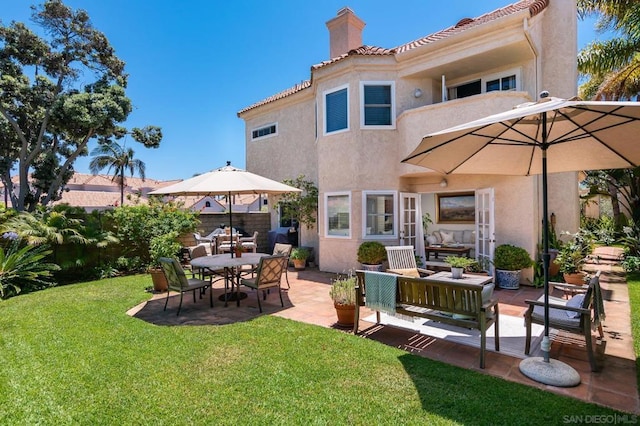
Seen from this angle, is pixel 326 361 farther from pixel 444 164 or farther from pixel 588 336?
pixel 444 164

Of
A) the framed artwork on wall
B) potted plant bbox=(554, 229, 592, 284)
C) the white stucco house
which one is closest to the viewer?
potted plant bbox=(554, 229, 592, 284)

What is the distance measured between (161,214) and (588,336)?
13.7 meters

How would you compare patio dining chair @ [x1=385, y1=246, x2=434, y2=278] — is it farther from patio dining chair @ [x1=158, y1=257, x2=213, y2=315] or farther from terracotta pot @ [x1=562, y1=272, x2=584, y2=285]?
patio dining chair @ [x1=158, y1=257, x2=213, y2=315]

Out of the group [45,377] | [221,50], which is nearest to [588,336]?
[45,377]

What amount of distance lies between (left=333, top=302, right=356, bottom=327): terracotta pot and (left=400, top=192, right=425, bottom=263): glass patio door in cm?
579

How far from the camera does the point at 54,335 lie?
19.5 feet

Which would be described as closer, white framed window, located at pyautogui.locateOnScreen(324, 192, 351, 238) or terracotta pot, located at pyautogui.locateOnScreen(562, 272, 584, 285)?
terracotta pot, located at pyautogui.locateOnScreen(562, 272, 584, 285)

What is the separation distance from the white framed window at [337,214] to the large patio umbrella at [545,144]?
577 cm

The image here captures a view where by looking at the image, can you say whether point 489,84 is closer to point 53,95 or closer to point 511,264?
point 511,264

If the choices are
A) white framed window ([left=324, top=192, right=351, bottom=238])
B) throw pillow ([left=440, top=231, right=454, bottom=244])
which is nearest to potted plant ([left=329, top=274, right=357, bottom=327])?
white framed window ([left=324, top=192, right=351, bottom=238])

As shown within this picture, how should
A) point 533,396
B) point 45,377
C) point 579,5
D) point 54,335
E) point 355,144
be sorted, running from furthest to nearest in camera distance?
point 579,5 < point 355,144 < point 54,335 < point 45,377 < point 533,396

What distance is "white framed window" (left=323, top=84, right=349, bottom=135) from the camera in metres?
12.0

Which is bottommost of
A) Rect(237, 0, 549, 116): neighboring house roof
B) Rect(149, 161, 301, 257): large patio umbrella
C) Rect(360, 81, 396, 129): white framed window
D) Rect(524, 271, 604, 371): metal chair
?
Rect(524, 271, 604, 371): metal chair

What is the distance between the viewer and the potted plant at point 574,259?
31.6 ft
